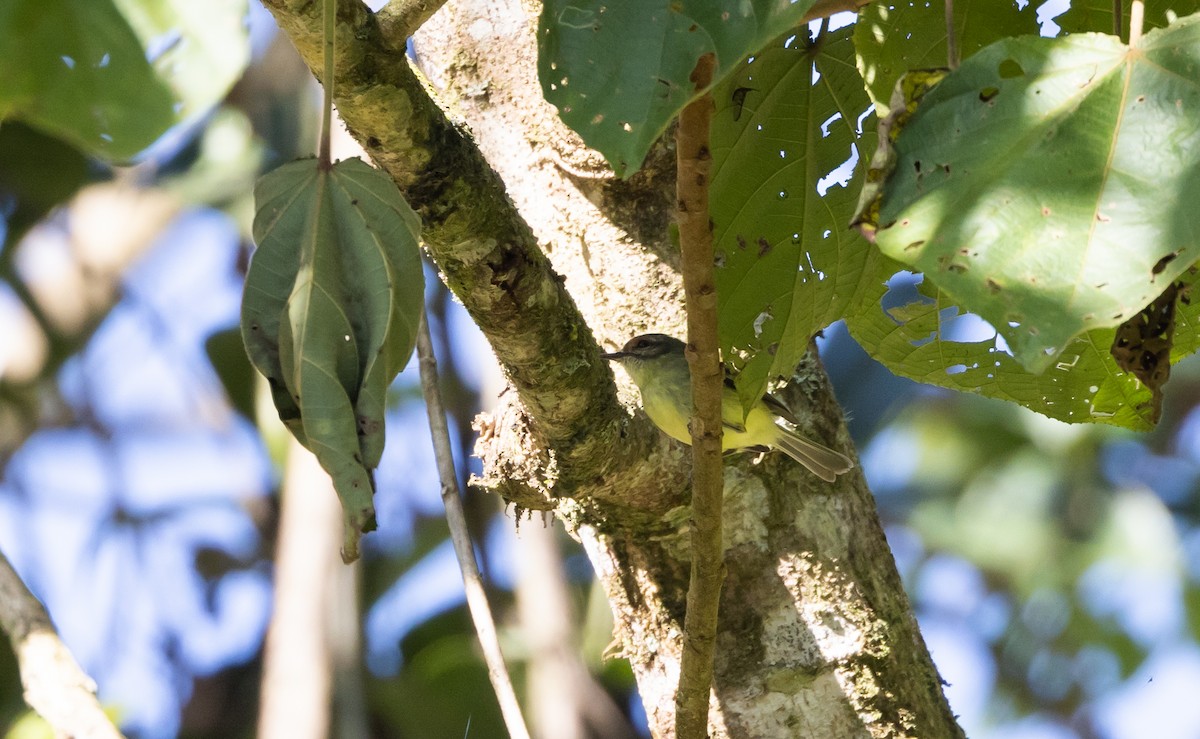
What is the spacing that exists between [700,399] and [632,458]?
2.52 feet

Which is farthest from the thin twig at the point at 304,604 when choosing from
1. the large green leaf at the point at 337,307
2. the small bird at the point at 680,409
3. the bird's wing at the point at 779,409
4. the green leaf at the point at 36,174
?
the large green leaf at the point at 337,307

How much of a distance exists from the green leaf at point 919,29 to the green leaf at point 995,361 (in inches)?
11.8

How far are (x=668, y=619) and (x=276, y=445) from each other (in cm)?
424

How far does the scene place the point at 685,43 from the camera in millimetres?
1045

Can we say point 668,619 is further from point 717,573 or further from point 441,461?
point 717,573

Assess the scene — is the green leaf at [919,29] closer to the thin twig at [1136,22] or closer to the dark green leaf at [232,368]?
the thin twig at [1136,22]

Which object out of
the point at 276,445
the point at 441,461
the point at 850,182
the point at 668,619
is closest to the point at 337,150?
the point at 441,461

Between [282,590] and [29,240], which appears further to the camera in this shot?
[29,240]

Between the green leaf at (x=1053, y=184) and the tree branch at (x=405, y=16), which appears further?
the tree branch at (x=405, y=16)

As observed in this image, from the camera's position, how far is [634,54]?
1.06 metres

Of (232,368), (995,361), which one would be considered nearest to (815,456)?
(995,361)

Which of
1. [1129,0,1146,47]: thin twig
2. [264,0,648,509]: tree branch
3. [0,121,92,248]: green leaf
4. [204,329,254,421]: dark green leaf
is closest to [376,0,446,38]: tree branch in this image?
[264,0,648,509]: tree branch

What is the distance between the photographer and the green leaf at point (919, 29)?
1.58 meters

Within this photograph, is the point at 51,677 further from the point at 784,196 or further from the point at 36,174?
the point at 36,174
